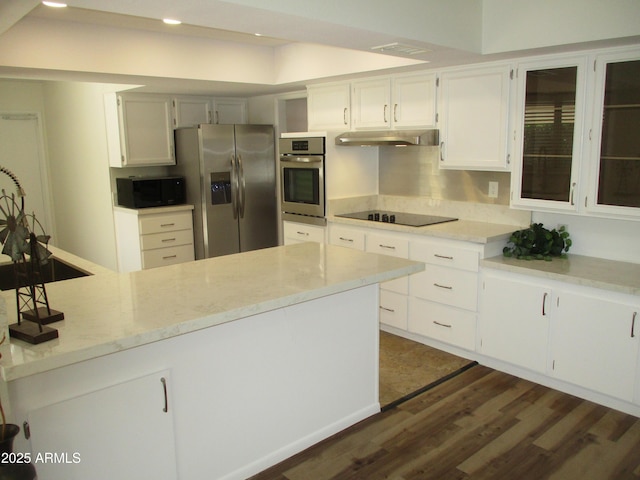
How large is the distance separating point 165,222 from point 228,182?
77cm

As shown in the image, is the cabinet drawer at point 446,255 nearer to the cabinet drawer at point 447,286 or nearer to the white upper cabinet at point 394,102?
the cabinet drawer at point 447,286

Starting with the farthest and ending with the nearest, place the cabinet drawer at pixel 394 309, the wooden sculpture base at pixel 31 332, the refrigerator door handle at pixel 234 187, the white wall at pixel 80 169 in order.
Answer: the white wall at pixel 80 169
the refrigerator door handle at pixel 234 187
the cabinet drawer at pixel 394 309
the wooden sculpture base at pixel 31 332

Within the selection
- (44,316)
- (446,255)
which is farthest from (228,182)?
(44,316)

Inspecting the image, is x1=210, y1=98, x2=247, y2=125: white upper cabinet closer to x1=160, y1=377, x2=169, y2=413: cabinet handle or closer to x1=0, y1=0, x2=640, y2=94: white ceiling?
x1=0, y1=0, x2=640, y2=94: white ceiling

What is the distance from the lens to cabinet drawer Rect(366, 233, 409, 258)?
13.4 feet

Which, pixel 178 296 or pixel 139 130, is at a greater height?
pixel 139 130

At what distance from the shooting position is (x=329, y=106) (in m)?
4.74

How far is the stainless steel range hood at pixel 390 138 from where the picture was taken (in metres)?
3.98

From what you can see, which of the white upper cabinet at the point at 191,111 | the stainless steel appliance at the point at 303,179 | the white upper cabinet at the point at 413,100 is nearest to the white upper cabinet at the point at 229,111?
the white upper cabinet at the point at 191,111

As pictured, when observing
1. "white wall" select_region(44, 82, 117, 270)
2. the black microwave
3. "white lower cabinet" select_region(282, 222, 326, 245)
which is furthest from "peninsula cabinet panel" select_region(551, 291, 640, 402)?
"white wall" select_region(44, 82, 117, 270)

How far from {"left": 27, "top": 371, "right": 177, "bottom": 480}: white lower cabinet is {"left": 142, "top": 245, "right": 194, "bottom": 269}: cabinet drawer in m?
3.42

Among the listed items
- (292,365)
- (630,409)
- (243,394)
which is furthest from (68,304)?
(630,409)

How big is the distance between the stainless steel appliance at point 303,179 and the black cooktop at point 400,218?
275 millimetres

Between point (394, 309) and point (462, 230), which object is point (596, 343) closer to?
point (462, 230)
